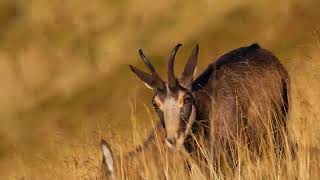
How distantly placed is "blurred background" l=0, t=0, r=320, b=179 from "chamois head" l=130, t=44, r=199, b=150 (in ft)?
81.3

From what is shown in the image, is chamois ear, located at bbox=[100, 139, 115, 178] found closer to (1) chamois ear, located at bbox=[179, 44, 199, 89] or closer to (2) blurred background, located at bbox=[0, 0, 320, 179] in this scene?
(1) chamois ear, located at bbox=[179, 44, 199, 89]

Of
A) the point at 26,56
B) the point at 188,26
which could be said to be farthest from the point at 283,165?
the point at 26,56

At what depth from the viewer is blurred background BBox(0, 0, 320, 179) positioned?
4662 cm

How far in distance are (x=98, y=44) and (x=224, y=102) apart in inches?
1669

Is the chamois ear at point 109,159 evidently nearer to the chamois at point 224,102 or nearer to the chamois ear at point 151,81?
the chamois at point 224,102

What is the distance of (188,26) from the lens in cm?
5550

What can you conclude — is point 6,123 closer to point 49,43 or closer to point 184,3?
point 49,43

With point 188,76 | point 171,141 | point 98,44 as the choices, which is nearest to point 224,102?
point 188,76

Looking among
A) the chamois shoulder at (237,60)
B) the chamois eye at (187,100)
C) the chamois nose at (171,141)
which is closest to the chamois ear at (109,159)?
the chamois nose at (171,141)

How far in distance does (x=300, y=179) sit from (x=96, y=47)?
47.8 m

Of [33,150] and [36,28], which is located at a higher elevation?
[36,28]

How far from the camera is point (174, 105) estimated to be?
47.8ft

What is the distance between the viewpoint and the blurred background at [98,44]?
4662 centimetres

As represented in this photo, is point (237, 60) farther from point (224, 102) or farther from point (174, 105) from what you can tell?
point (174, 105)
